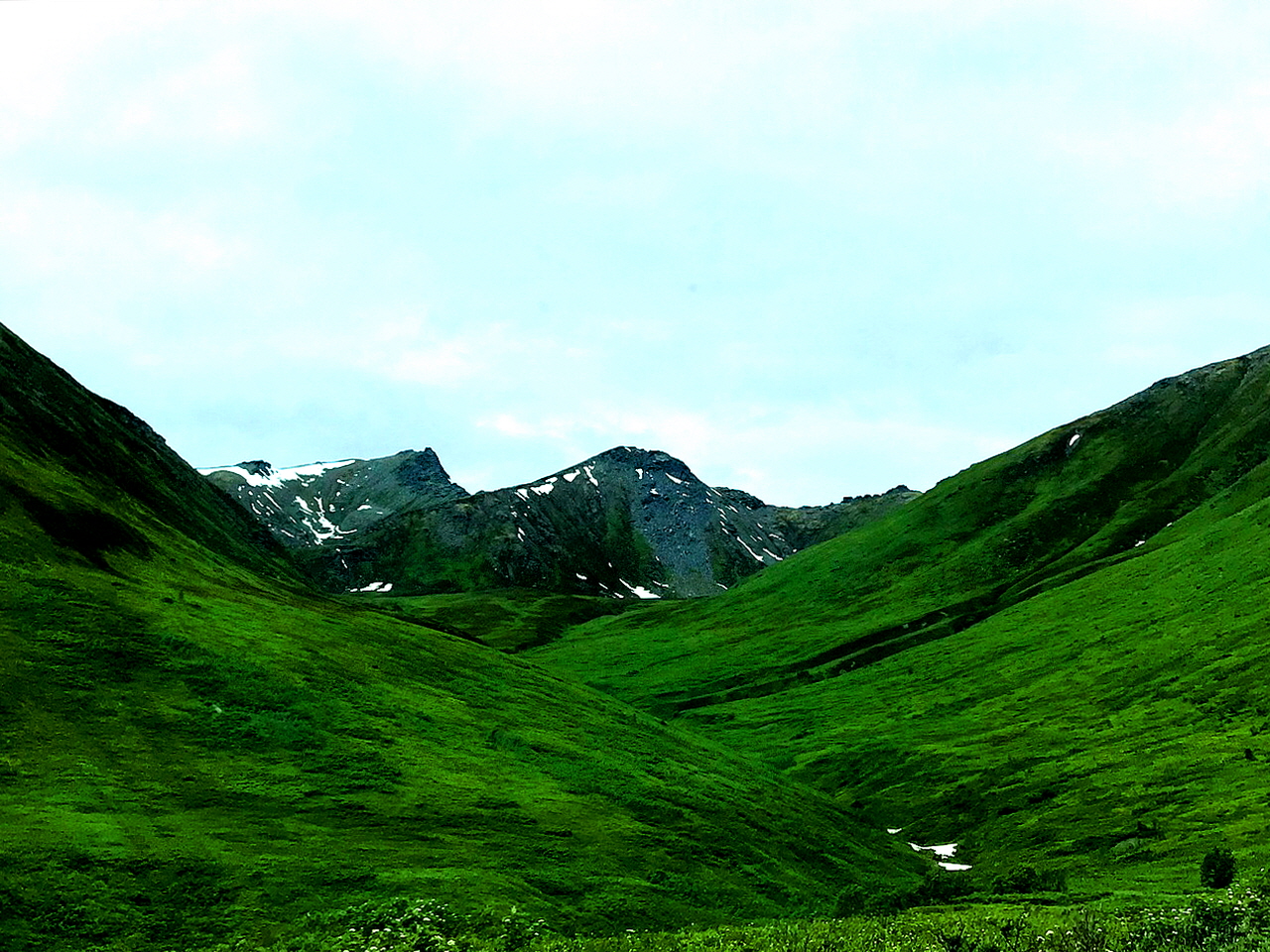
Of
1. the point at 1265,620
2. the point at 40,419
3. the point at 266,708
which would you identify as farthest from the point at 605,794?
the point at 40,419

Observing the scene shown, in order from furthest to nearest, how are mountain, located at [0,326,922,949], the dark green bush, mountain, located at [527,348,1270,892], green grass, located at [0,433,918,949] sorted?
1. mountain, located at [527,348,1270,892]
2. the dark green bush
3. mountain, located at [0,326,922,949]
4. green grass, located at [0,433,918,949]

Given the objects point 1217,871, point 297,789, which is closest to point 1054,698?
point 1217,871

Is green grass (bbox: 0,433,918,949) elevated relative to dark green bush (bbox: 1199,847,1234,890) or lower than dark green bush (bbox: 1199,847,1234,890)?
elevated

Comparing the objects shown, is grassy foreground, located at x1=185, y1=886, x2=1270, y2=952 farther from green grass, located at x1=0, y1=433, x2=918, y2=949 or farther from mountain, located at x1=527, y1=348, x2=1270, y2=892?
mountain, located at x1=527, y1=348, x2=1270, y2=892

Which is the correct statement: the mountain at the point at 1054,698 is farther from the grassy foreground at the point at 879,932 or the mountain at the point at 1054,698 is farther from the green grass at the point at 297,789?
the grassy foreground at the point at 879,932

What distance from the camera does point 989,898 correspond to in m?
46.1

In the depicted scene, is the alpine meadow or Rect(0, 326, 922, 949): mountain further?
Rect(0, 326, 922, 949): mountain

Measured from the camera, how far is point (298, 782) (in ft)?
161

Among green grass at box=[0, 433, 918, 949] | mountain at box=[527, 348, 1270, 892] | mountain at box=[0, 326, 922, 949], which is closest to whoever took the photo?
green grass at box=[0, 433, 918, 949]

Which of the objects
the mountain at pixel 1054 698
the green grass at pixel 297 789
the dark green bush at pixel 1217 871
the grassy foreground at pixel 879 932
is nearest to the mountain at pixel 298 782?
the green grass at pixel 297 789

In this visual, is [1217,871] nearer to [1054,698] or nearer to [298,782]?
[298,782]

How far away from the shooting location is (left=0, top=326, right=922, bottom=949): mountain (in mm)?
36000

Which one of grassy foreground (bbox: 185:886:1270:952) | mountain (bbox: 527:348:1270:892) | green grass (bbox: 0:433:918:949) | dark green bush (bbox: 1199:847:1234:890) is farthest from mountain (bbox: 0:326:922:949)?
dark green bush (bbox: 1199:847:1234:890)

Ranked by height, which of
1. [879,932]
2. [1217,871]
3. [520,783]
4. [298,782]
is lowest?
[1217,871]
